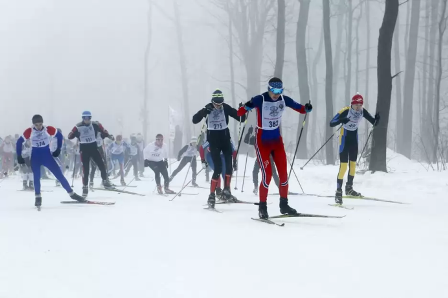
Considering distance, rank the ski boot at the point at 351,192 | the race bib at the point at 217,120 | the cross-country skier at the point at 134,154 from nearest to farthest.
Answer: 1. the race bib at the point at 217,120
2. the ski boot at the point at 351,192
3. the cross-country skier at the point at 134,154

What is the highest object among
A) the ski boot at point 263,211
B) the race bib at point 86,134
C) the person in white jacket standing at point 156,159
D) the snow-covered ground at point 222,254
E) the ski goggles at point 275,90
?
the ski goggles at point 275,90

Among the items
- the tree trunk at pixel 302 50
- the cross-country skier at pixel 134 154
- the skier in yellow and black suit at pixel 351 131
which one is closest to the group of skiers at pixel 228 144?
the skier in yellow and black suit at pixel 351 131

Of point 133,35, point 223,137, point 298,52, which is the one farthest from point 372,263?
point 133,35

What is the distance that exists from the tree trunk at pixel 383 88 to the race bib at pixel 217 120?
17.1 feet

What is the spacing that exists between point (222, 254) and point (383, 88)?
30.3 feet

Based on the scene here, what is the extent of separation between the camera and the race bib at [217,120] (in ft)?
28.4

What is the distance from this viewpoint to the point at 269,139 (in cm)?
677

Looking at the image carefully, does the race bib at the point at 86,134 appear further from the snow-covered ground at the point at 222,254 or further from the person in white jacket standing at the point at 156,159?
the snow-covered ground at the point at 222,254

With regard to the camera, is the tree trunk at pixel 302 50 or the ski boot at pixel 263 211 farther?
the tree trunk at pixel 302 50

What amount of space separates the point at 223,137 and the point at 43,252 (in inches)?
187

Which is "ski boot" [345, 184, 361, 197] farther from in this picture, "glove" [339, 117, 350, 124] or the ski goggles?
the ski goggles

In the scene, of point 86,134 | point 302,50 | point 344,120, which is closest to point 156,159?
point 86,134

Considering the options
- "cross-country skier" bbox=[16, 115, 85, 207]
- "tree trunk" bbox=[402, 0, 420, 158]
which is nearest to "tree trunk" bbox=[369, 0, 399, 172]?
"cross-country skier" bbox=[16, 115, 85, 207]

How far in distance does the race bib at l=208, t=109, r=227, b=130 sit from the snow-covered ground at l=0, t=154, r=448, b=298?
1.80 meters
